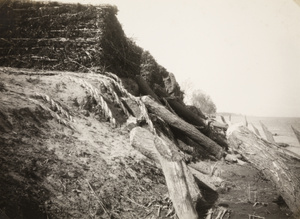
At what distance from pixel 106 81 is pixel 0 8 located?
283 centimetres

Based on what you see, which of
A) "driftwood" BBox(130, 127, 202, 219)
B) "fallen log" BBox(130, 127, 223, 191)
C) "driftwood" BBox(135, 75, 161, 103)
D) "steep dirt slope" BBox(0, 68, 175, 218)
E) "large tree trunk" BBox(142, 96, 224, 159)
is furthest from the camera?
"driftwood" BBox(135, 75, 161, 103)

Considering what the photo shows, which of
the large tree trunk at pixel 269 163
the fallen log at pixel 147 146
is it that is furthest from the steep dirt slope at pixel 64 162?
the large tree trunk at pixel 269 163

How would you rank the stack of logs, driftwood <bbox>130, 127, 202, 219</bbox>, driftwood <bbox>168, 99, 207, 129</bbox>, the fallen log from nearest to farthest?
driftwood <bbox>130, 127, 202, 219</bbox> < the stack of logs < the fallen log < driftwood <bbox>168, 99, 207, 129</bbox>

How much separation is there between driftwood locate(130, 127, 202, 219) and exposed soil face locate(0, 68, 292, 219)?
0.26 meters

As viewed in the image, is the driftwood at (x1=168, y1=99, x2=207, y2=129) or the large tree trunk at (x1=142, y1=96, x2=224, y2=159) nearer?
the large tree trunk at (x1=142, y1=96, x2=224, y2=159)

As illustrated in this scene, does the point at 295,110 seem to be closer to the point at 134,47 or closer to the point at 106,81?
the point at 106,81

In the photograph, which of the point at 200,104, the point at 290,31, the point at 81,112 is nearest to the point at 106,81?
the point at 81,112

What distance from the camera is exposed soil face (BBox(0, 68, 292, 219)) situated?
2123 millimetres

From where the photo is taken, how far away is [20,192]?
1.98 metres

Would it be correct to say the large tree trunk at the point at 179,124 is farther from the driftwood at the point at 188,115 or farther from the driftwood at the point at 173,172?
the driftwood at the point at 173,172

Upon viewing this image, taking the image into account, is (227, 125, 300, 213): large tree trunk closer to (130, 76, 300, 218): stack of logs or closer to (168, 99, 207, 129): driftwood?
(130, 76, 300, 218): stack of logs

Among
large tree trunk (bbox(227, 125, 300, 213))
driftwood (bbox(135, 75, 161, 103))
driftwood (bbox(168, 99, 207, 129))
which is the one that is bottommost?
large tree trunk (bbox(227, 125, 300, 213))

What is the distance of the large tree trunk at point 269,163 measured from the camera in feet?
9.40

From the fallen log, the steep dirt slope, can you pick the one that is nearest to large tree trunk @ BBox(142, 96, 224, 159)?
the steep dirt slope
